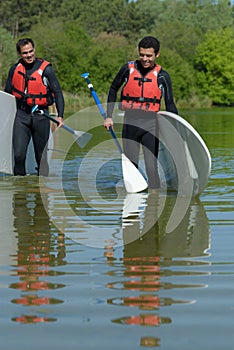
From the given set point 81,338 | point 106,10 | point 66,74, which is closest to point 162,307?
point 81,338

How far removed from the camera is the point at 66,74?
206 ft

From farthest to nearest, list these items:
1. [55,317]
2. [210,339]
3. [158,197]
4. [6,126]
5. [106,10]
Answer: [106,10] < [6,126] < [158,197] < [55,317] < [210,339]

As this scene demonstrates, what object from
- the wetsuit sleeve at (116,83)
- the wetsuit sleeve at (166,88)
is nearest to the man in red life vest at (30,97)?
the wetsuit sleeve at (116,83)

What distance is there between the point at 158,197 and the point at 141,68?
128 cm

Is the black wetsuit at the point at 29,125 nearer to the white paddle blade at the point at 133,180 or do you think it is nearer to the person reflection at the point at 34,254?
the white paddle blade at the point at 133,180

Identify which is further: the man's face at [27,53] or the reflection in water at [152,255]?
the man's face at [27,53]

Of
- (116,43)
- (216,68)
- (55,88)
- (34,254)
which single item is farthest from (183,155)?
(216,68)

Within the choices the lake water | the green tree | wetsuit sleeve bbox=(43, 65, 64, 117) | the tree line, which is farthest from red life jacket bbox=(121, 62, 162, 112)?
the green tree

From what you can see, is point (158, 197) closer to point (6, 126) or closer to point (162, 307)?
point (6, 126)

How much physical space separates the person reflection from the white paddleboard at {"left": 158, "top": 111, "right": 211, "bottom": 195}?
143 centimetres

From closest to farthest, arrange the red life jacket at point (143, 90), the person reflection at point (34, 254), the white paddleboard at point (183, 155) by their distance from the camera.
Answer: the person reflection at point (34, 254) → the white paddleboard at point (183, 155) → the red life jacket at point (143, 90)

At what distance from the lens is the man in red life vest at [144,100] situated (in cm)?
813

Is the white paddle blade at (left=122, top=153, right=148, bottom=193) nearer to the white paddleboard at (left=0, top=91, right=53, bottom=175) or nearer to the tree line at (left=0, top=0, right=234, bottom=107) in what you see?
the white paddleboard at (left=0, top=91, right=53, bottom=175)

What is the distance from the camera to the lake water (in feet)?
11.2
